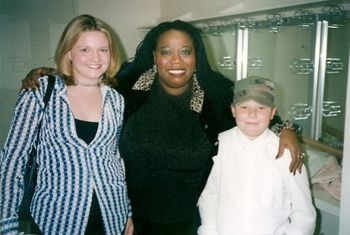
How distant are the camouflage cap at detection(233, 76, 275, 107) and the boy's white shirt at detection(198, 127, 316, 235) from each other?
124mm

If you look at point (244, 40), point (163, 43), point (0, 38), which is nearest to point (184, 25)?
point (163, 43)

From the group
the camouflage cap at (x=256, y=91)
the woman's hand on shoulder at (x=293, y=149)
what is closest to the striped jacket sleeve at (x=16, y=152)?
the camouflage cap at (x=256, y=91)

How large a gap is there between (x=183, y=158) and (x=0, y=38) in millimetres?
2933

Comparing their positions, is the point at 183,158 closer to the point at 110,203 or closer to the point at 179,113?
the point at 179,113

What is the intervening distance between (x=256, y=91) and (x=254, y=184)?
0.34 metres

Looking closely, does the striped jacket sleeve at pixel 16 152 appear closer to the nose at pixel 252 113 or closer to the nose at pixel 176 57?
the nose at pixel 176 57

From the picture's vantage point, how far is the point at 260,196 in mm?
1149

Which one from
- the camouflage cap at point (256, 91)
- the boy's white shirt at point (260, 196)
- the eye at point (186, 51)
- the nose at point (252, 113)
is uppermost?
the eye at point (186, 51)

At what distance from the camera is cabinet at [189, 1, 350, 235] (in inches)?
93.2

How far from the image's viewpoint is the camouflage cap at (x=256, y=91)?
123 cm

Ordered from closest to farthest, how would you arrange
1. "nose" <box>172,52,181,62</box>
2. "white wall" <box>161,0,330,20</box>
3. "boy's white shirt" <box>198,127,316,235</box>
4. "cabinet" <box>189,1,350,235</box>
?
A: "boy's white shirt" <box>198,127,316,235</box> < "nose" <box>172,52,181,62</box> < "cabinet" <box>189,1,350,235</box> < "white wall" <box>161,0,330,20</box>

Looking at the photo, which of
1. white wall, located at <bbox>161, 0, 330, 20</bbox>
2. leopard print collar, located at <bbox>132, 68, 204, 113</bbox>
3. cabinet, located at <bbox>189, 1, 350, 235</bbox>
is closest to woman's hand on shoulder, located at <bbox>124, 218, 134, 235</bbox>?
leopard print collar, located at <bbox>132, 68, 204, 113</bbox>

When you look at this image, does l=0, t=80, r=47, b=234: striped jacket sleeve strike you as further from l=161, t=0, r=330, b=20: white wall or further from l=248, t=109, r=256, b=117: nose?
l=161, t=0, r=330, b=20: white wall

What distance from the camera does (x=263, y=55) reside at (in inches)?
128
